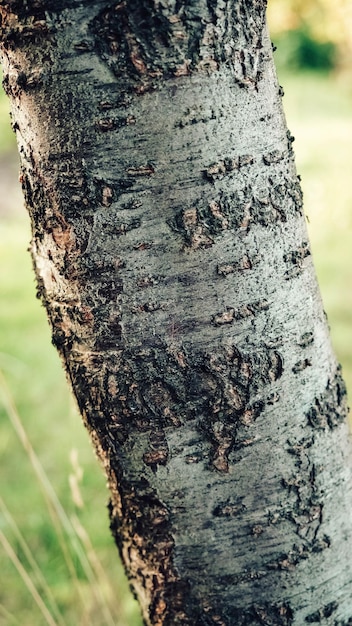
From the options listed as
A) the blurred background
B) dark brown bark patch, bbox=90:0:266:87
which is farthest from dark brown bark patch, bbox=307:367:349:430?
the blurred background

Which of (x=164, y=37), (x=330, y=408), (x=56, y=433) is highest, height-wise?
(x=56, y=433)

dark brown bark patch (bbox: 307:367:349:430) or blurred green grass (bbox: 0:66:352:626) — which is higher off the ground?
blurred green grass (bbox: 0:66:352:626)

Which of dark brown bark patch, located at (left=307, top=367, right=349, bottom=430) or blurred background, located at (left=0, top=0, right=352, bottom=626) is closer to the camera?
dark brown bark patch, located at (left=307, top=367, right=349, bottom=430)

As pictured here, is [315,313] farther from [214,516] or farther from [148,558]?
[148,558]

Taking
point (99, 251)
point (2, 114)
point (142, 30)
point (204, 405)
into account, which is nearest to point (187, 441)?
point (204, 405)

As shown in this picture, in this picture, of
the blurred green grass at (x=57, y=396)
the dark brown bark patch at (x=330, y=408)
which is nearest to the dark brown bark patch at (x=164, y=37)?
the dark brown bark patch at (x=330, y=408)

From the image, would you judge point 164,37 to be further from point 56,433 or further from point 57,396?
point 57,396

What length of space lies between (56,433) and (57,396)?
37cm

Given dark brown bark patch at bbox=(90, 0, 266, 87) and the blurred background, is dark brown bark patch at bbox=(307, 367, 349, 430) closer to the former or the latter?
dark brown bark patch at bbox=(90, 0, 266, 87)

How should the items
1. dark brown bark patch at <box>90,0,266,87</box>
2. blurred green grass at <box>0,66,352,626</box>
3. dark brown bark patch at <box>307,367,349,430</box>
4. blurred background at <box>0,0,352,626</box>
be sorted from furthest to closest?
1. blurred green grass at <box>0,66,352,626</box>
2. blurred background at <box>0,0,352,626</box>
3. dark brown bark patch at <box>307,367,349,430</box>
4. dark brown bark patch at <box>90,0,266,87</box>

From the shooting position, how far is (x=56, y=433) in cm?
322

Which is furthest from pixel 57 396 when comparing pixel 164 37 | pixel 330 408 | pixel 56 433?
pixel 164 37

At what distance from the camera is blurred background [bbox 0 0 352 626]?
1861mm

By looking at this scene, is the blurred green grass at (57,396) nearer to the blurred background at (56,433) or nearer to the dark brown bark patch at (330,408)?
the blurred background at (56,433)
